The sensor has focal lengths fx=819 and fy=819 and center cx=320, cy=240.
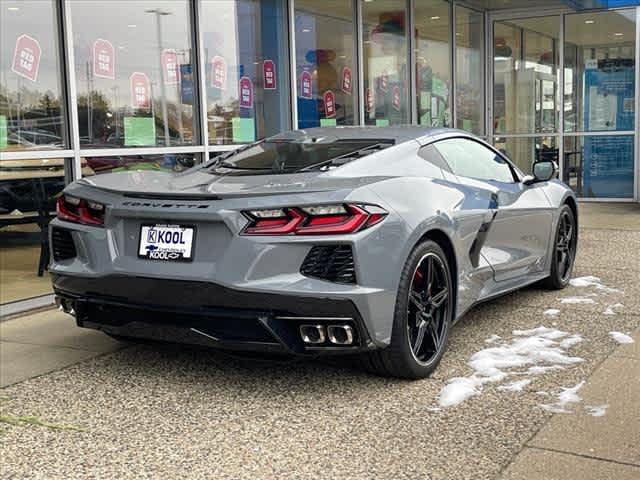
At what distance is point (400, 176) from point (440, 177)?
476 mm

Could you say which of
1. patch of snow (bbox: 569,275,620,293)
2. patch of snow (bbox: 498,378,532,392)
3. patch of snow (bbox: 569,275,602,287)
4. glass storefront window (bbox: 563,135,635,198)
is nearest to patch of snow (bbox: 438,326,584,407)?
patch of snow (bbox: 498,378,532,392)

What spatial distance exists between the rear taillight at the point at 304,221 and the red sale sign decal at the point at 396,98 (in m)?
8.79

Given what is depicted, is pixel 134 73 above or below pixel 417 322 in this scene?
above

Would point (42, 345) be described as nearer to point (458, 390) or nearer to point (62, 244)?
point (62, 244)

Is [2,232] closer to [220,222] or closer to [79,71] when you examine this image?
[79,71]

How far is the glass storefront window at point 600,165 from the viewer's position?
14.5 m

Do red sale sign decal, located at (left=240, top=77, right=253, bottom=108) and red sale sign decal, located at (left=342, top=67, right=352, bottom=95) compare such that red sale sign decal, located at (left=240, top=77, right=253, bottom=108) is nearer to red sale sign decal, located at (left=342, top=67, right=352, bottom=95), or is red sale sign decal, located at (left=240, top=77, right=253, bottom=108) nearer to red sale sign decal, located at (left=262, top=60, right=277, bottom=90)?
red sale sign decal, located at (left=262, top=60, right=277, bottom=90)

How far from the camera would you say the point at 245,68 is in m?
9.45

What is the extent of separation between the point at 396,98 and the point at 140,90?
5.46m

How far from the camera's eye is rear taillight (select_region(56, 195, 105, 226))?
164 inches

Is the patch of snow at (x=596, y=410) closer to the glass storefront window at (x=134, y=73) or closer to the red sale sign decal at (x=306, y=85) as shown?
the glass storefront window at (x=134, y=73)

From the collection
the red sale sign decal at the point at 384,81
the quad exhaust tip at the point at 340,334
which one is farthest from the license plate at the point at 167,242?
the red sale sign decal at the point at 384,81

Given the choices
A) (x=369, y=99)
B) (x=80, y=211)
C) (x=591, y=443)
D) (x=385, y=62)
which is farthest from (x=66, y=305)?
(x=385, y=62)

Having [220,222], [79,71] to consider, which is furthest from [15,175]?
[220,222]
